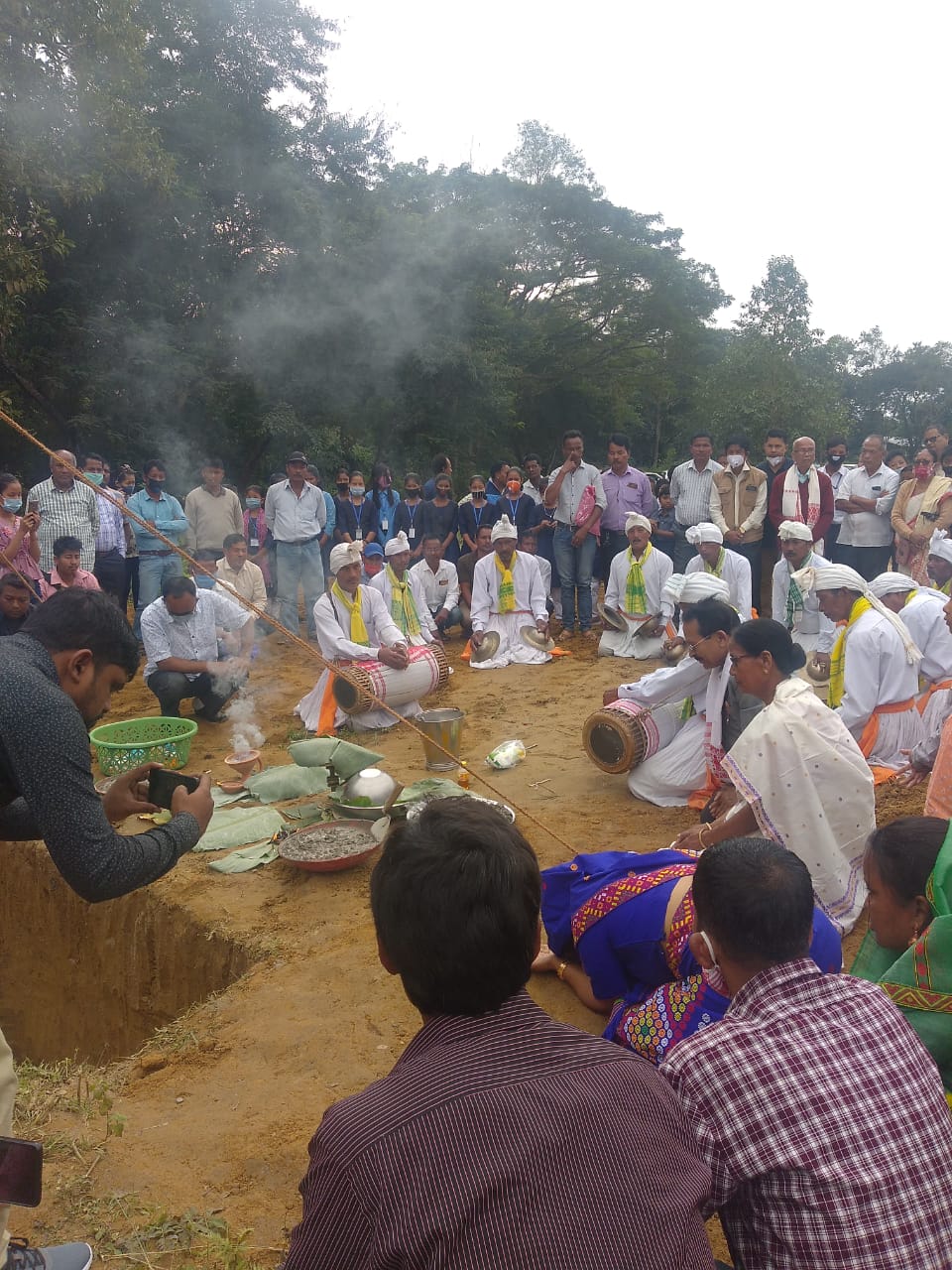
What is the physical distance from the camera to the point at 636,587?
952cm

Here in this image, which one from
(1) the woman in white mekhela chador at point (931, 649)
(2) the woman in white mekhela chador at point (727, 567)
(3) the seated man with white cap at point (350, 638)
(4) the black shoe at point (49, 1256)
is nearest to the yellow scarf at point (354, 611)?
(3) the seated man with white cap at point (350, 638)

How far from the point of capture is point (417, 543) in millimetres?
12008

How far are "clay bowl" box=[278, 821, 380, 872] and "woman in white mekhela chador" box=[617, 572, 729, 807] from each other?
1.86 meters

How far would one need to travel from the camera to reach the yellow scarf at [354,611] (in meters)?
7.75

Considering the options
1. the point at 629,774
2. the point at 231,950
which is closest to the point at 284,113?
the point at 629,774

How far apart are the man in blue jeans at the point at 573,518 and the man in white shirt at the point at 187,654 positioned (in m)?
4.26

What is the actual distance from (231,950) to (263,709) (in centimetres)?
394

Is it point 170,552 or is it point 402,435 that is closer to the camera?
point 170,552

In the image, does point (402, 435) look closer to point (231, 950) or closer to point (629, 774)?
point (629, 774)

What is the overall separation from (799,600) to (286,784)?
523 cm

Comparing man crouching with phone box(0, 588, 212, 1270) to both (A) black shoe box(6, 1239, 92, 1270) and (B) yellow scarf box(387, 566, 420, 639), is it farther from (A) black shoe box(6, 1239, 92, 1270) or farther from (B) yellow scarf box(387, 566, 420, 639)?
(B) yellow scarf box(387, 566, 420, 639)

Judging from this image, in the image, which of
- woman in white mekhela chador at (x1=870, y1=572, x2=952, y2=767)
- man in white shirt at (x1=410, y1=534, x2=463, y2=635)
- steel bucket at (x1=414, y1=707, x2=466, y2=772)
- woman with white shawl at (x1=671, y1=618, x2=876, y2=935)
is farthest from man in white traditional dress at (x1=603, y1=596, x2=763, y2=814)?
man in white shirt at (x1=410, y1=534, x2=463, y2=635)

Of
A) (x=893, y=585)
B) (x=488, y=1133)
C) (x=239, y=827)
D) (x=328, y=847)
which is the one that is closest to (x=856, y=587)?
(x=893, y=585)

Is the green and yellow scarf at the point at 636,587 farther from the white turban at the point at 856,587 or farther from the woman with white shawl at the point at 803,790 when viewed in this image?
the woman with white shawl at the point at 803,790
